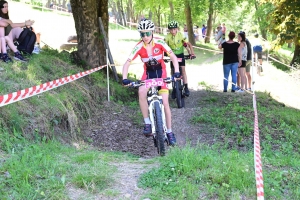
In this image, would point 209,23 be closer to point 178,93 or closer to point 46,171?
point 178,93

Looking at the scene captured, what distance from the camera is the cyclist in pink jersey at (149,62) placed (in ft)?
21.0

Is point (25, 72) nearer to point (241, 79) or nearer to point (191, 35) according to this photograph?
point (241, 79)

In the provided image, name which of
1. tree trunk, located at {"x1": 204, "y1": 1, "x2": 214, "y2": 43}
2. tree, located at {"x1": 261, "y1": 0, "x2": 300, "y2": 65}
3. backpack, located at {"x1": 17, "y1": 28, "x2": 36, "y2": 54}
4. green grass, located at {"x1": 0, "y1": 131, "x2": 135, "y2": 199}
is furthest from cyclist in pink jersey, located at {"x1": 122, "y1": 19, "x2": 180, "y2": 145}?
tree trunk, located at {"x1": 204, "y1": 1, "x2": 214, "y2": 43}

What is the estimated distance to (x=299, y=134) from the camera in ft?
27.8

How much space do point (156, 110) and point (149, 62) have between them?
89cm

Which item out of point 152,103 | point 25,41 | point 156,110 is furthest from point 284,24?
point 156,110

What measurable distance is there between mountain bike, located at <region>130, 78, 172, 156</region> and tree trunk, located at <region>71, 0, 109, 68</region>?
5674 mm

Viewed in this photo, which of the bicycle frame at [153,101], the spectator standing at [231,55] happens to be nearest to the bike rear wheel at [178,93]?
the spectator standing at [231,55]

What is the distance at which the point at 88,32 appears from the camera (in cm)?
1155

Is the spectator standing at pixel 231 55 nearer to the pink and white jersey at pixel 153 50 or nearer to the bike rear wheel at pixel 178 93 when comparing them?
the bike rear wheel at pixel 178 93

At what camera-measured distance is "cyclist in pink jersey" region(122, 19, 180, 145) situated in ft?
21.0

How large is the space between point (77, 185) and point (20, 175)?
651 mm

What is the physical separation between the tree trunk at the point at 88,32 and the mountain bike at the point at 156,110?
5.67 meters

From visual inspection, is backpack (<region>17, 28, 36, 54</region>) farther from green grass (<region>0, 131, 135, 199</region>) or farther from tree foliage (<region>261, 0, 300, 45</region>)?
tree foliage (<region>261, 0, 300, 45</region>)
